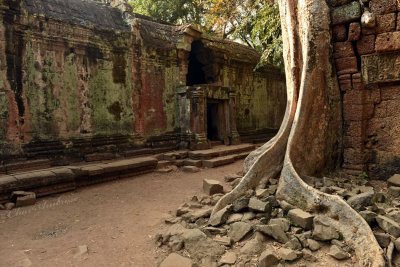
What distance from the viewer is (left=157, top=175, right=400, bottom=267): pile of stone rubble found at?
7.37ft

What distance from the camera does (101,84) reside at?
7141 mm

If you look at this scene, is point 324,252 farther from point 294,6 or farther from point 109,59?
point 109,59

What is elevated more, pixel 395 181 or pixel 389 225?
pixel 395 181

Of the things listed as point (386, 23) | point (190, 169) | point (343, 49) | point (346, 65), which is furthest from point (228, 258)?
point (190, 169)

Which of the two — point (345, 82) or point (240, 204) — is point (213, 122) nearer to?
point (345, 82)

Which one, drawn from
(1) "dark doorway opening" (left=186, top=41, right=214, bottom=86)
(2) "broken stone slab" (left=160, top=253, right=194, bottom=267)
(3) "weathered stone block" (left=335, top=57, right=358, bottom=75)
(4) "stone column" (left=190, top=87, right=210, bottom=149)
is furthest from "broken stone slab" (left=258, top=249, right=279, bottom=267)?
(1) "dark doorway opening" (left=186, top=41, right=214, bottom=86)

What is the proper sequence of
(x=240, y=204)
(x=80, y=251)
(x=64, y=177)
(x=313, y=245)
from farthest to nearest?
(x=64, y=177) < (x=240, y=204) < (x=80, y=251) < (x=313, y=245)

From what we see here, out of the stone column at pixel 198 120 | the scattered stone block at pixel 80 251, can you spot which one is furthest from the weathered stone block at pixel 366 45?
the stone column at pixel 198 120

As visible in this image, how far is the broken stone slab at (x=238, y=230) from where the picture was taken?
105 inches

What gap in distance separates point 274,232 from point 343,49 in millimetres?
3063

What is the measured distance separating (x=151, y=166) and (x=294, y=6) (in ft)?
16.6

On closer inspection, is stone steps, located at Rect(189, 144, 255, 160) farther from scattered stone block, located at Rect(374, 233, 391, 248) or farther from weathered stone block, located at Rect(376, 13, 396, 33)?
scattered stone block, located at Rect(374, 233, 391, 248)

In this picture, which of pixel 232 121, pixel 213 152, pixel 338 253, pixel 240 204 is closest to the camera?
pixel 338 253

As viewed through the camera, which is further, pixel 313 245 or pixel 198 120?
pixel 198 120
